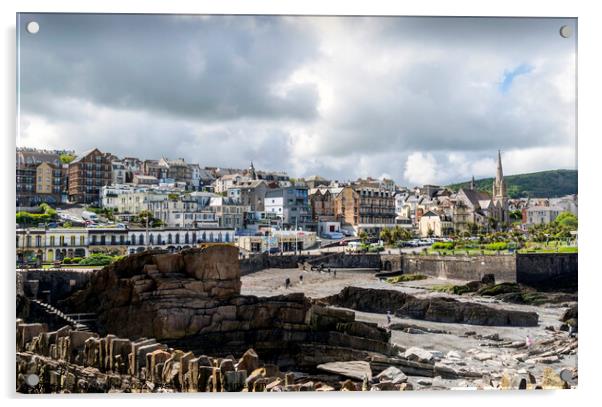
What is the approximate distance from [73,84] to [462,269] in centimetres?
394

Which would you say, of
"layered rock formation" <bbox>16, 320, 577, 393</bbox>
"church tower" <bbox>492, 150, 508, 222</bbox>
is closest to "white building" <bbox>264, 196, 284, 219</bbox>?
"layered rock formation" <bbox>16, 320, 577, 393</bbox>

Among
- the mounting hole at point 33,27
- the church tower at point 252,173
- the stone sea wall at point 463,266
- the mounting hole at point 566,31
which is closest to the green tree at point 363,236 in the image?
the stone sea wall at point 463,266

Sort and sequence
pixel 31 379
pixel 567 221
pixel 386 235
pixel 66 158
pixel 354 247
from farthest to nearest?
pixel 386 235
pixel 354 247
pixel 567 221
pixel 66 158
pixel 31 379

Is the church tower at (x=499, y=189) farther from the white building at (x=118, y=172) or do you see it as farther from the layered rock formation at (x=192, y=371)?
the white building at (x=118, y=172)

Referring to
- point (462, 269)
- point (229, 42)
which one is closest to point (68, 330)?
point (229, 42)

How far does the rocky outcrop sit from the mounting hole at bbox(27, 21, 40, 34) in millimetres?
3424

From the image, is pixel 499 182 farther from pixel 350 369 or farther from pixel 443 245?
pixel 350 369

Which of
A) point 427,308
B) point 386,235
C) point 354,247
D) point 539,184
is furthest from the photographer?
point 386,235

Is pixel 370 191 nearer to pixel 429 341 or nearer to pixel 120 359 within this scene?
pixel 429 341

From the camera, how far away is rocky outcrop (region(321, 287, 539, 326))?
5863mm

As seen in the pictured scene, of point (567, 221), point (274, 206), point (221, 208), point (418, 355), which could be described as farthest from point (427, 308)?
point (221, 208)

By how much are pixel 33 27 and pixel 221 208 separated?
7.37ft

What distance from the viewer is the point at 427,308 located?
5.98 meters

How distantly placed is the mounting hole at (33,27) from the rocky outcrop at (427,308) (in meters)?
3.42
